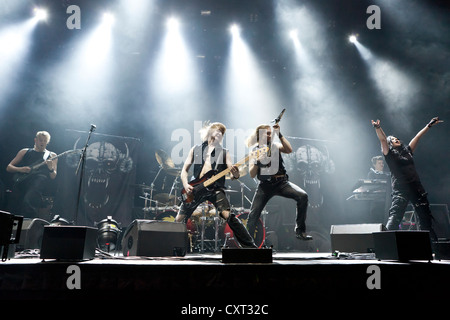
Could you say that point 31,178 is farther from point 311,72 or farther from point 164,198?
point 311,72

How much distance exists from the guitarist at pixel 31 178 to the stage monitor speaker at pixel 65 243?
4.84m

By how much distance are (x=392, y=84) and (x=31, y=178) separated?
33.3ft

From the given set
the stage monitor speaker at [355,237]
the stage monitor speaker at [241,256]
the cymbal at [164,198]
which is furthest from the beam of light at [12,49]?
the stage monitor speaker at [355,237]

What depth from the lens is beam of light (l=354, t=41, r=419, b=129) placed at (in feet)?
28.0

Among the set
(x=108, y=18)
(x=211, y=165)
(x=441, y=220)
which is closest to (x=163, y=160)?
(x=211, y=165)

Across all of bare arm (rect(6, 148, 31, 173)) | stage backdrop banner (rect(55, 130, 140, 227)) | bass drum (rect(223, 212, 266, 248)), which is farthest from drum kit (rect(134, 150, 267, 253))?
bare arm (rect(6, 148, 31, 173))

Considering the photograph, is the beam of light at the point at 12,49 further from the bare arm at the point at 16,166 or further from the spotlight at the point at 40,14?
the bare arm at the point at 16,166

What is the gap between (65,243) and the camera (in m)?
2.64

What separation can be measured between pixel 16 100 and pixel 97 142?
2.19 metres

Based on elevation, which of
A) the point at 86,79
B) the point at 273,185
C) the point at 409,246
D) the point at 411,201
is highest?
the point at 86,79

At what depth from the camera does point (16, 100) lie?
296 inches
